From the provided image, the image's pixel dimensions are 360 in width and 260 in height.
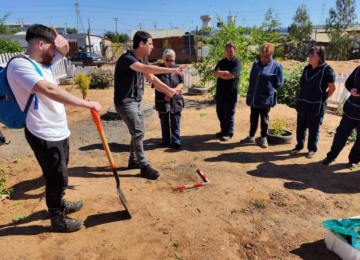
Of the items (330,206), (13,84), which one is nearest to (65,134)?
(13,84)

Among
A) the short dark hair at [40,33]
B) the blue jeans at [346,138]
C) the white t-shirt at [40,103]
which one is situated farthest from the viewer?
the blue jeans at [346,138]

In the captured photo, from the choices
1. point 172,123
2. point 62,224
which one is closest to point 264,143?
point 172,123

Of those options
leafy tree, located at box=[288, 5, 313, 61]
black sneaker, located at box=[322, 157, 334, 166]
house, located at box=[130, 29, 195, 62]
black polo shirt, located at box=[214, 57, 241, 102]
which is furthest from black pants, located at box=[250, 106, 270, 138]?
leafy tree, located at box=[288, 5, 313, 61]

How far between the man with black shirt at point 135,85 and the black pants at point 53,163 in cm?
115

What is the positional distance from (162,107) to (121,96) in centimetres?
130

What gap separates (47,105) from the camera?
239cm

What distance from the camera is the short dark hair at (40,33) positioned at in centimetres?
228

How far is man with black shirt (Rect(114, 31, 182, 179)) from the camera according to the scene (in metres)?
3.48

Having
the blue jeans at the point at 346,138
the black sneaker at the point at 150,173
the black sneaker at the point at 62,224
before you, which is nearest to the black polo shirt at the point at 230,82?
the blue jeans at the point at 346,138

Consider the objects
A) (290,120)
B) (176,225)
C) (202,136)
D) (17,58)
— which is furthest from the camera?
(290,120)

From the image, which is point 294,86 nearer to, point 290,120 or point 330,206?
point 290,120

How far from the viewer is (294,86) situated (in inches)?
330

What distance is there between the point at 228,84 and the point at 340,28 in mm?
31971

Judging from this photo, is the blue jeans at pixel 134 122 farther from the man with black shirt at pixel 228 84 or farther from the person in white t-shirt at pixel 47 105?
the man with black shirt at pixel 228 84
